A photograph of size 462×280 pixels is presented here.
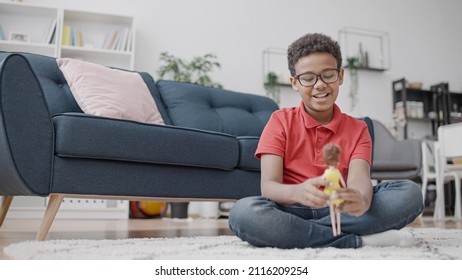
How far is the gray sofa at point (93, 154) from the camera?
4.18ft

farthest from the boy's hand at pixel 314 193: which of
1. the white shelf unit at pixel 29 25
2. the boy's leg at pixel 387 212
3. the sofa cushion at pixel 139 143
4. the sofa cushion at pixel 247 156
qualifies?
the white shelf unit at pixel 29 25

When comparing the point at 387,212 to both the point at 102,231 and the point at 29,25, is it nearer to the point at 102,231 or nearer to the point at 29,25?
the point at 102,231

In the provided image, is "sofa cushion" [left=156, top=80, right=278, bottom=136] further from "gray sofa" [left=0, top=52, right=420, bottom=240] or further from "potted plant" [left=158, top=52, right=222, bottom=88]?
Answer: "potted plant" [left=158, top=52, right=222, bottom=88]

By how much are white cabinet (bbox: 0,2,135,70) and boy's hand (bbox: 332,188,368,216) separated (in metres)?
3.02

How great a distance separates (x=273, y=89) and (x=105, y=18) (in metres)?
1.65

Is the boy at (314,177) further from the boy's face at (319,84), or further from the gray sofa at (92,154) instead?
the gray sofa at (92,154)

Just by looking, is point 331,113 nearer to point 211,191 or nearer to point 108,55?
point 211,191

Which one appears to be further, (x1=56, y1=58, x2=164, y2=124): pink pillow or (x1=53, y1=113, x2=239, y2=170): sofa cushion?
(x1=56, y1=58, x2=164, y2=124): pink pillow

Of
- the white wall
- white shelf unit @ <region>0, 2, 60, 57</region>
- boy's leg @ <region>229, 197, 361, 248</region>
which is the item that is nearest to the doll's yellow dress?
boy's leg @ <region>229, 197, 361, 248</region>

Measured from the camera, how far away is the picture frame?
3.58 meters

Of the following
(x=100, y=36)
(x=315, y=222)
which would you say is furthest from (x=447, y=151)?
(x=100, y=36)

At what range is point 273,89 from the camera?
13.9 feet

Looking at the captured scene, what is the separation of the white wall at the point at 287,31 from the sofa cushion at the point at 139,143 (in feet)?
7.83
